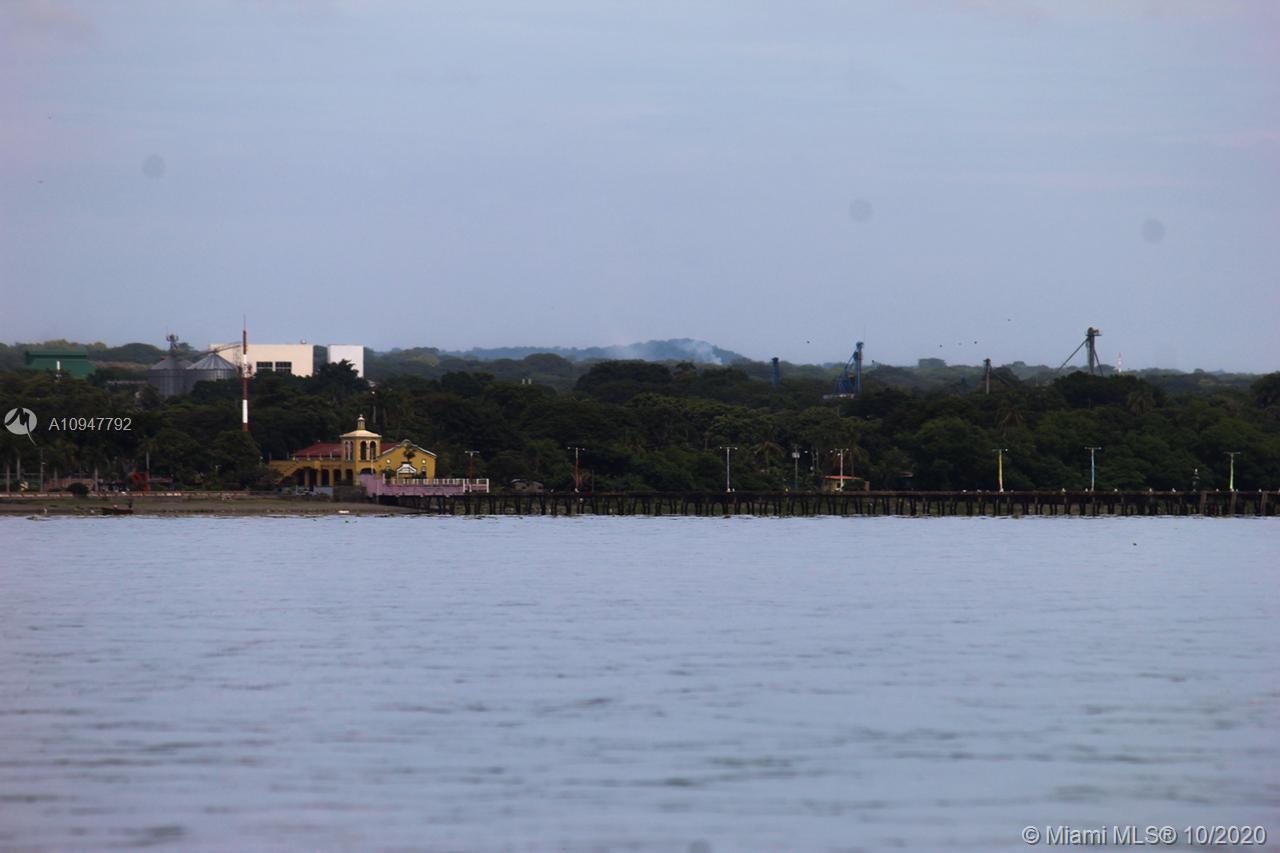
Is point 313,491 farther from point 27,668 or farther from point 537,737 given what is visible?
point 537,737

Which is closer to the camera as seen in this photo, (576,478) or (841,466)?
(576,478)

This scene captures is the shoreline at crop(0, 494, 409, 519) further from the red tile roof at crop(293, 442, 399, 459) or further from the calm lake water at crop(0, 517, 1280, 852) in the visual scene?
the calm lake water at crop(0, 517, 1280, 852)

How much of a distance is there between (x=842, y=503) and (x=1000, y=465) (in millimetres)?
14405

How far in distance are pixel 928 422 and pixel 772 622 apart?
411 feet

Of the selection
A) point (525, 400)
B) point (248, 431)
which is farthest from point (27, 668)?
point (525, 400)

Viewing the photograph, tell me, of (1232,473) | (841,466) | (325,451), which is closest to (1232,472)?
(1232,473)

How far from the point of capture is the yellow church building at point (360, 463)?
15212 cm

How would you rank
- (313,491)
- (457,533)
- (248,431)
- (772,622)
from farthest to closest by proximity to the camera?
(248,431) → (313,491) → (457,533) → (772,622)

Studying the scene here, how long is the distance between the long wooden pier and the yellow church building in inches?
279

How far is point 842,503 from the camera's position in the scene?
150000 mm

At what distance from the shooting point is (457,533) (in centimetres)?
10650

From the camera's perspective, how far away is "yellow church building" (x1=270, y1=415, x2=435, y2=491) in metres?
152

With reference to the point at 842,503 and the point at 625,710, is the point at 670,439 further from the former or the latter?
the point at 625,710

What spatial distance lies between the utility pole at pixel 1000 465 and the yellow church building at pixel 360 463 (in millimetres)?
49207
